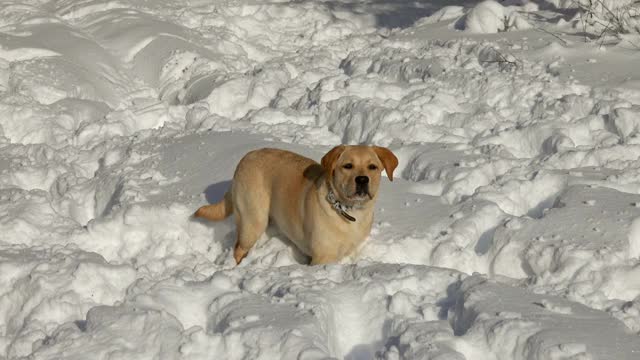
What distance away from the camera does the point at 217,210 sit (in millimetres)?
5129

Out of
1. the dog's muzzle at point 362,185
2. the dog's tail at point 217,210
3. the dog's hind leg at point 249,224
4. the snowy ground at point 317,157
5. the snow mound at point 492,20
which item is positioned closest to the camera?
the snowy ground at point 317,157

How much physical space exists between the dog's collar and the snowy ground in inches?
12.8

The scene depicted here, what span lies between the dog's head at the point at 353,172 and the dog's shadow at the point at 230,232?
629mm

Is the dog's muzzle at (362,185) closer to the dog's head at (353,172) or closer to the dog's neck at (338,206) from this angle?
the dog's head at (353,172)

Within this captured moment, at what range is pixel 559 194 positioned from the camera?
5.22m

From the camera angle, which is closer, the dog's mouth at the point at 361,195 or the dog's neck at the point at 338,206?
the dog's mouth at the point at 361,195

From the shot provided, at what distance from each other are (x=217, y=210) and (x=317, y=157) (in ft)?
4.12

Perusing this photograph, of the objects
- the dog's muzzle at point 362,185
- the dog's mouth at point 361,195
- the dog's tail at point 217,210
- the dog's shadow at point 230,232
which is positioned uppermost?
the dog's muzzle at point 362,185

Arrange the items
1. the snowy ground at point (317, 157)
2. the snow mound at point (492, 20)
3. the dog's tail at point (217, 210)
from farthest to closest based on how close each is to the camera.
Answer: the snow mound at point (492, 20) → the dog's tail at point (217, 210) → the snowy ground at point (317, 157)

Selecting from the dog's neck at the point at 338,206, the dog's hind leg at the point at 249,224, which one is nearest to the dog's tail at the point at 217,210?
the dog's hind leg at the point at 249,224

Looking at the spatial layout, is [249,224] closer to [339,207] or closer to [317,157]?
[339,207]

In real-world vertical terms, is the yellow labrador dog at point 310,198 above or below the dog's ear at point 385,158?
below

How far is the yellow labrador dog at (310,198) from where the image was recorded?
4.59 metres

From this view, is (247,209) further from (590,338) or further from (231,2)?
(231,2)
